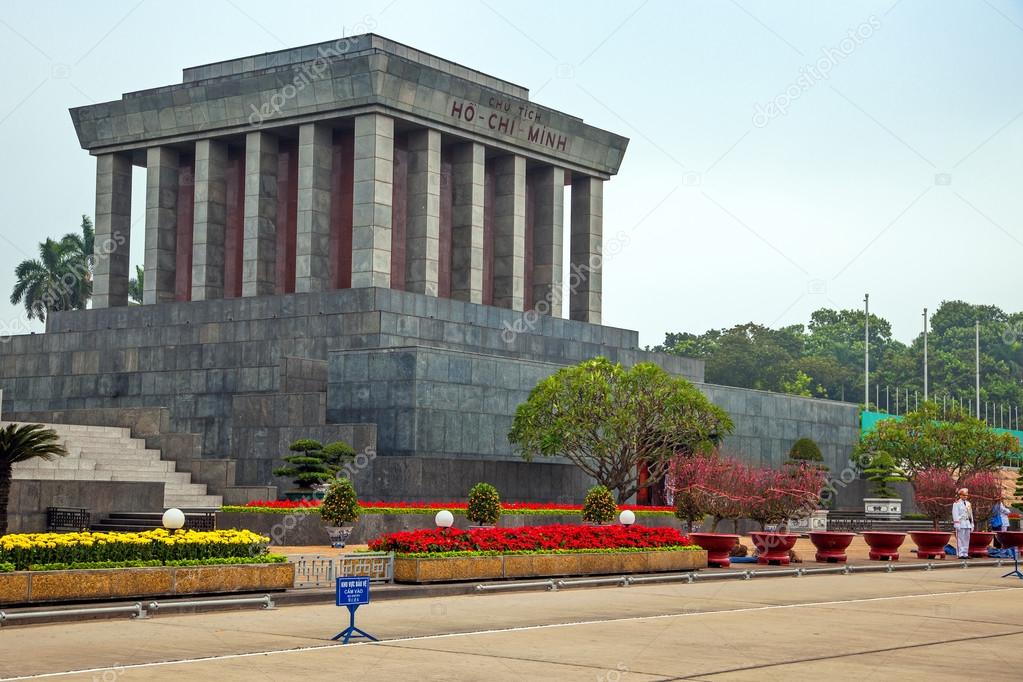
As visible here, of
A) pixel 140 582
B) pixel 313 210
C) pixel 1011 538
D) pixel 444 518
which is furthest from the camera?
pixel 313 210

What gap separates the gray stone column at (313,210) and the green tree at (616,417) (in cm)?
1184

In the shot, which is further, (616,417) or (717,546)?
(616,417)

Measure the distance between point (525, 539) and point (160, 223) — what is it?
34.9 m

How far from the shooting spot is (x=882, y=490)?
192ft

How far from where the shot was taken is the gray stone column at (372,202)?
48594 mm

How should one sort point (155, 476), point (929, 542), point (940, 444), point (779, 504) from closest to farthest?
point (779, 504), point (929, 542), point (155, 476), point (940, 444)

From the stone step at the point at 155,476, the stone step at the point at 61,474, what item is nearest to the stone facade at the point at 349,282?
the stone step at the point at 155,476

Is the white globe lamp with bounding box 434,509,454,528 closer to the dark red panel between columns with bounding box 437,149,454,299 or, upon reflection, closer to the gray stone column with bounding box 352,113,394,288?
the gray stone column with bounding box 352,113,394,288

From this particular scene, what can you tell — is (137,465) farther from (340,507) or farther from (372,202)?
(372,202)

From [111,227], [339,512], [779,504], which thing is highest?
[111,227]

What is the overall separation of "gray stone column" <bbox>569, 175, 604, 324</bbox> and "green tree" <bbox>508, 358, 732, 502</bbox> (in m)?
17.9

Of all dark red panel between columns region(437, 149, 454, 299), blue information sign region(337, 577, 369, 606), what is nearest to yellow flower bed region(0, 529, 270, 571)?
blue information sign region(337, 577, 369, 606)

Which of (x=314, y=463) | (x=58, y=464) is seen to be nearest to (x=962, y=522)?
(x=314, y=463)

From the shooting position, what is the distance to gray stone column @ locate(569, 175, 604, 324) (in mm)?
60375
